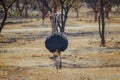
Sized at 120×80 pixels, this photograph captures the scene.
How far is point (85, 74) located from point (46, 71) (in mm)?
1828

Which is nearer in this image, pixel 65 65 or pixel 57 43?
pixel 57 43

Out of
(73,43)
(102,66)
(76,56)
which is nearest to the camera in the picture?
(102,66)

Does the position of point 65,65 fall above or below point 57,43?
below

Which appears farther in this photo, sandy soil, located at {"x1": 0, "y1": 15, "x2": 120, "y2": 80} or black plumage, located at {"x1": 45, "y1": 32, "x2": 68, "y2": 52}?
sandy soil, located at {"x1": 0, "y1": 15, "x2": 120, "y2": 80}

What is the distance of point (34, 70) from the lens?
16.8 metres

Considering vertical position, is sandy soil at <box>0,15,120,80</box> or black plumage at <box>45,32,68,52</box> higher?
black plumage at <box>45,32,68,52</box>

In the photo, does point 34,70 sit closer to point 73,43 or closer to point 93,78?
point 93,78

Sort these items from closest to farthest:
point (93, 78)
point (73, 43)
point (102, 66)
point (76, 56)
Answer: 1. point (93, 78)
2. point (102, 66)
3. point (76, 56)
4. point (73, 43)

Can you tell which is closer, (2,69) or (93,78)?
(93,78)

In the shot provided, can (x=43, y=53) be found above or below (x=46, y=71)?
below

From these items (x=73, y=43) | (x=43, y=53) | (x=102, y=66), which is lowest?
(x=73, y=43)

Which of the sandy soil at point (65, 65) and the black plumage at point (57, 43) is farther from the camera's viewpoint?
the sandy soil at point (65, 65)

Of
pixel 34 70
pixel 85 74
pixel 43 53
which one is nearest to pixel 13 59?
pixel 43 53

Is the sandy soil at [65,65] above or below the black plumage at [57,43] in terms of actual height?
below
